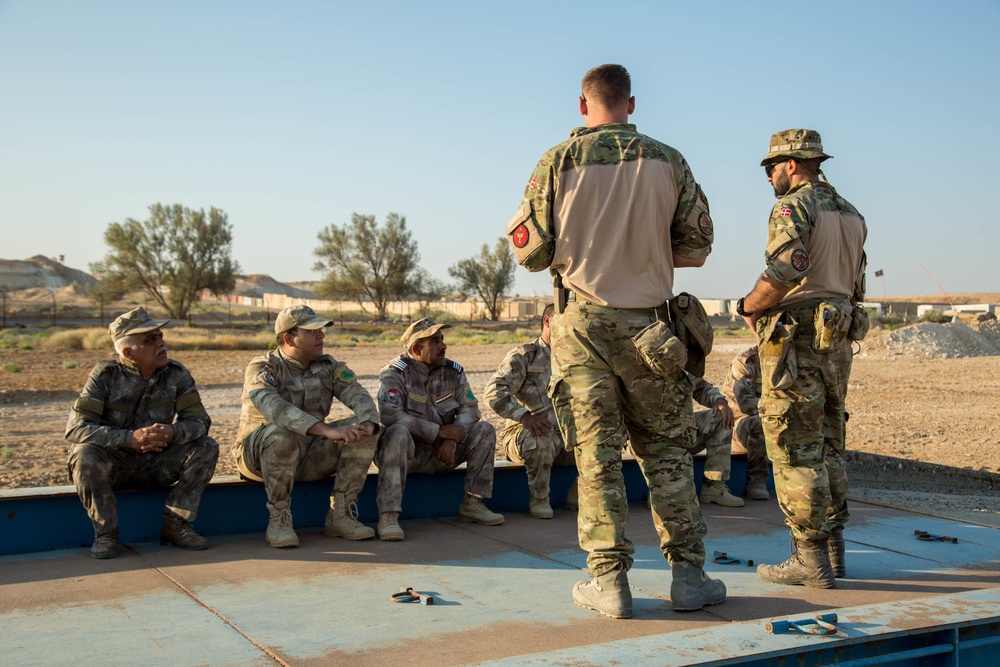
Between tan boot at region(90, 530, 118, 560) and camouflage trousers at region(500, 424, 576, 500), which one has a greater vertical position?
camouflage trousers at region(500, 424, 576, 500)

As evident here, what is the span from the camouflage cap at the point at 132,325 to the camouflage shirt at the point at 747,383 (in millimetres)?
3844

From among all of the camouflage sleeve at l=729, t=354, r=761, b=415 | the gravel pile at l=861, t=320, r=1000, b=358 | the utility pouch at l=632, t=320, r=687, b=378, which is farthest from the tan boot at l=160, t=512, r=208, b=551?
the gravel pile at l=861, t=320, r=1000, b=358

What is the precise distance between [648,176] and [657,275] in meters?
0.39

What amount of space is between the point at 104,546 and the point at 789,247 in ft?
11.2

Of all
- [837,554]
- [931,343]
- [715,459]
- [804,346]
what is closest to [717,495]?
[715,459]

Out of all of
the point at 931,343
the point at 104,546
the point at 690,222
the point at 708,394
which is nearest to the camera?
the point at 690,222

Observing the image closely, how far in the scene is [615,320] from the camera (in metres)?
3.60

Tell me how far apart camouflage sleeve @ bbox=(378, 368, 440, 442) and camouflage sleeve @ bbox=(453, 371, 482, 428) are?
0.53 feet

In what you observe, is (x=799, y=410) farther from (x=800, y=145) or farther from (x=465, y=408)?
(x=465, y=408)

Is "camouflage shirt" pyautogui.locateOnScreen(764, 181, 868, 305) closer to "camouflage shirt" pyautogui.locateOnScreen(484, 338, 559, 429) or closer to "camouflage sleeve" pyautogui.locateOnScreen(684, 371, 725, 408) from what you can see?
"camouflage sleeve" pyautogui.locateOnScreen(684, 371, 725, 408)

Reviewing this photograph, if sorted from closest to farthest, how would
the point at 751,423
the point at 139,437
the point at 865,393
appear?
1. the point at 139,437
2. the point at 751,423
3. the point at 865,393

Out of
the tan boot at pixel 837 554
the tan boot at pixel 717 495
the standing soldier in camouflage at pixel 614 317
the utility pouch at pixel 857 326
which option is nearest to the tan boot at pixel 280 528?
the standing soldier in camouflage at pixel 614 317

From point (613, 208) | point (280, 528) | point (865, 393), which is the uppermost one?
point (613, 208)

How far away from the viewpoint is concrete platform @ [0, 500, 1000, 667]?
2992mm
